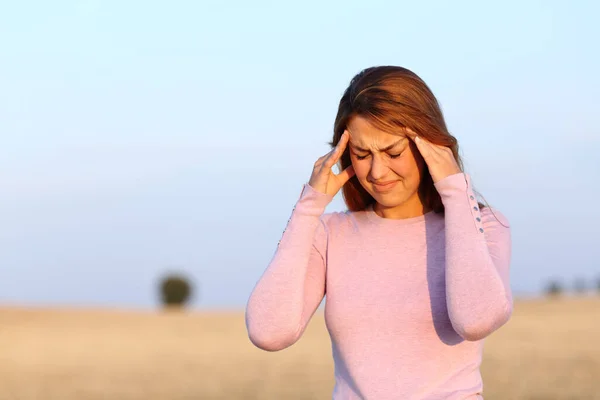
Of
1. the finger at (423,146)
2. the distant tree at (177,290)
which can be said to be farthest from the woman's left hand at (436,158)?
the distant tree at (177,290)

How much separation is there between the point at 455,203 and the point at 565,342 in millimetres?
16513

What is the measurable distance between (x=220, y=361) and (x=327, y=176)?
45.6ft

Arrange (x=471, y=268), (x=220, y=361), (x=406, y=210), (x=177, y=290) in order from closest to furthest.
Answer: (x=471, y=268) → (x=406, y=210) → (x=220, y=361) → (x=177, y=290)

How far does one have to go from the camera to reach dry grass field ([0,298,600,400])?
12656 millimetres

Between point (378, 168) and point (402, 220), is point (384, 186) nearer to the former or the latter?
point (378, 168)

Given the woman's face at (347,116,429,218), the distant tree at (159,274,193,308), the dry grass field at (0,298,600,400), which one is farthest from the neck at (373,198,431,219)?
the distant tree at (159,274,193,308)

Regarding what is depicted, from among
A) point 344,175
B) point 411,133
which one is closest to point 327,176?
point 344,175

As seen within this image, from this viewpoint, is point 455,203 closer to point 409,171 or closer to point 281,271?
point 409,171

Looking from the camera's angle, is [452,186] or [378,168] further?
[452,186]

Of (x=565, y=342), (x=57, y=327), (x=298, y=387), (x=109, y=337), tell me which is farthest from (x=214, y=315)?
(x=298, y=387)

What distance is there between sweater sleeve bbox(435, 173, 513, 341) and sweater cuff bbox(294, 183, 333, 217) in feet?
1.54

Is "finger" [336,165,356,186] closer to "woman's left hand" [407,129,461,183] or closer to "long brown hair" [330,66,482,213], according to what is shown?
"long brown hair" [330,66,482,213]

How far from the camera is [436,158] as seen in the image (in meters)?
3.81

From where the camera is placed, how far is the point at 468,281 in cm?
363
